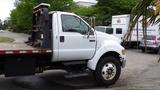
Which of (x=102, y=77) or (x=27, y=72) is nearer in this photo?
(x=27, y=72)

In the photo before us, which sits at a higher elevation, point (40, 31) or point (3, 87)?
point (40, 31)

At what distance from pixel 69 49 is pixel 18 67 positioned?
4.84 feet

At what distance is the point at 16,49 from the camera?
8711 millimetres

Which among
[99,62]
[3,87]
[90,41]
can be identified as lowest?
[3,87]

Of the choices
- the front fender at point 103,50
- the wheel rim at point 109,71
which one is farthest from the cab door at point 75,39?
the wheel rim at point 109,71

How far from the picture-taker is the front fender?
977 centimetres


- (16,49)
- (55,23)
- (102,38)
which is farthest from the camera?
(102,38)

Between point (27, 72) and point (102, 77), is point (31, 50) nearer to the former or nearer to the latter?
point (27, 72)

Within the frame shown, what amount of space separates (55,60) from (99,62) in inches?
55.6

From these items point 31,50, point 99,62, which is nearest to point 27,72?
point 31,50

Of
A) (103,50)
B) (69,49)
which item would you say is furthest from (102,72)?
(69,49)

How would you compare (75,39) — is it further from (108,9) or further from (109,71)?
(108,9)

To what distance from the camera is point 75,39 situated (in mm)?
9531

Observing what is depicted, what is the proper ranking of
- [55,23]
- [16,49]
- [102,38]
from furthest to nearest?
1. [102,38]
2. [55,23]
3. [16,49]
